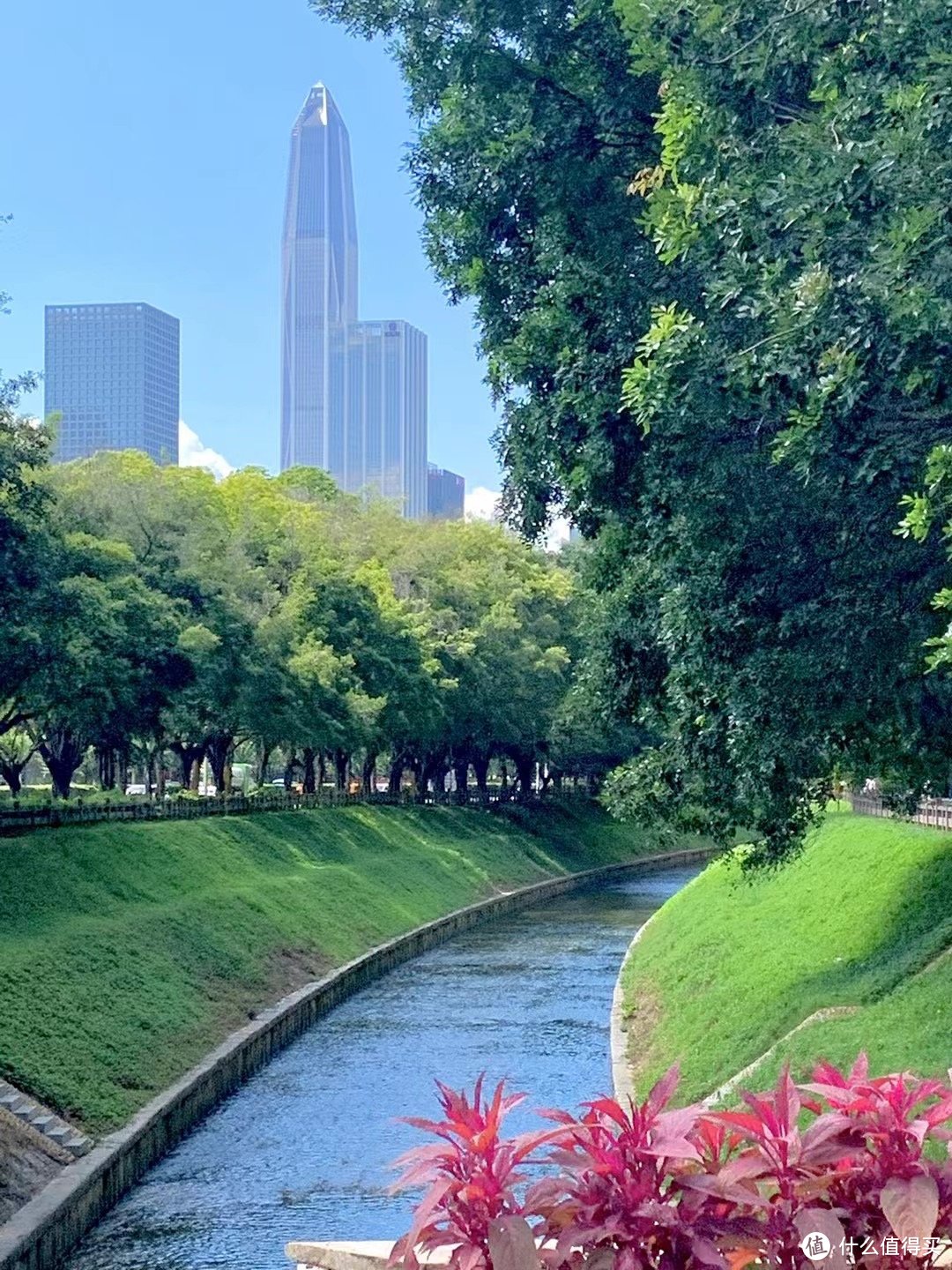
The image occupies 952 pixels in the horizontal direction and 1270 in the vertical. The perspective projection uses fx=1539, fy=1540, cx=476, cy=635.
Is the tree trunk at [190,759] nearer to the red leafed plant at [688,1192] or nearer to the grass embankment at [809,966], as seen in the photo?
the grass embankment at [809,966]

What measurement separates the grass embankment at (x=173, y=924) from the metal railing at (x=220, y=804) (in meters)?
0.94

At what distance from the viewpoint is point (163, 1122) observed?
25.3m

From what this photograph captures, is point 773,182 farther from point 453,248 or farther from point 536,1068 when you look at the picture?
point 536,1068

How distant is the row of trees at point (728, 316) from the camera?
12.3 m

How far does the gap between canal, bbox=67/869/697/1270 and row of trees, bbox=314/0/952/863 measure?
19.7 ft

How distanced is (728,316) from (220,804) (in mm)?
41646

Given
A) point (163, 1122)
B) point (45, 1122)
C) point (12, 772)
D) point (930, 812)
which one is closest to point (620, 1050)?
point (163, 1122)

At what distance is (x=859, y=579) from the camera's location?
16203 mm

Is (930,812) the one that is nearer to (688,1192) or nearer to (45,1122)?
(45,1122)

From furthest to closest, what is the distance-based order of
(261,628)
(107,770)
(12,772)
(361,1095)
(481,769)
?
1. (481,769)
2. (12,772)
3. (107,770)
4. (261,628)
5. (361,1095)

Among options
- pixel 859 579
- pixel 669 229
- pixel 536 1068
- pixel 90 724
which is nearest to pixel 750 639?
pixel 859 579

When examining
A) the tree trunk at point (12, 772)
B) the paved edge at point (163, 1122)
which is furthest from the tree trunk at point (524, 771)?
the paved edge at point (163, 1122)

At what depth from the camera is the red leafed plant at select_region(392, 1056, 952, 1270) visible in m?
4.86

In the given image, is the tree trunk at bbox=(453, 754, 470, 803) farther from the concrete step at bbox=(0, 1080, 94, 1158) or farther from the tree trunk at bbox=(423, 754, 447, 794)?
the concrete step at bbox=(0, 1080, 94, 1158)
